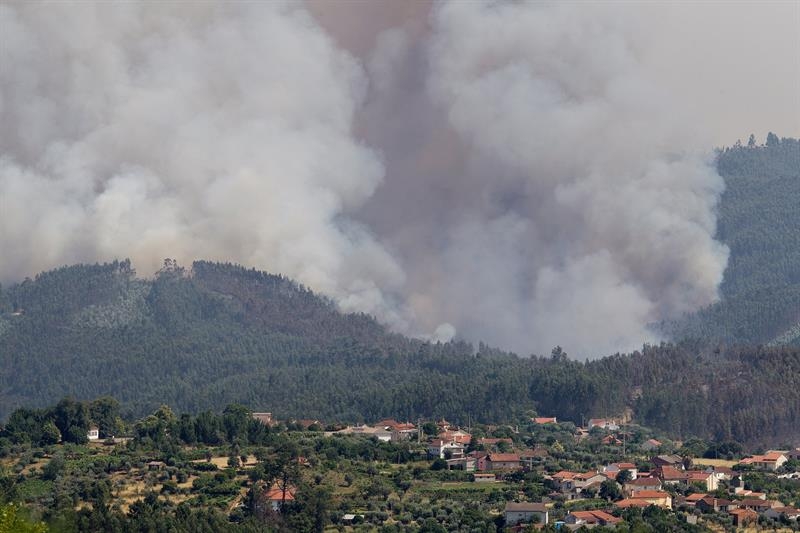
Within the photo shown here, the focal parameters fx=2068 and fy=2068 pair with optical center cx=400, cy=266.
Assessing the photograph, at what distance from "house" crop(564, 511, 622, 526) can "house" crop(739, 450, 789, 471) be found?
931 inches

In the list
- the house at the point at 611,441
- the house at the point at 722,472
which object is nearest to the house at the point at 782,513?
the house at the point at 722,472

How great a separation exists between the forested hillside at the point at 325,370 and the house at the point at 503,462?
26135mm

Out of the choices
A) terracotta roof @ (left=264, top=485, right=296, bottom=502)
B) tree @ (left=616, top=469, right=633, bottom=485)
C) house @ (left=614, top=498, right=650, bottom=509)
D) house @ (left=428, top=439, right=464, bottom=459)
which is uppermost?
house @ (left=428, top=439, right=464, bottom=459)

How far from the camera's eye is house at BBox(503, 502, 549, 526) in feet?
346

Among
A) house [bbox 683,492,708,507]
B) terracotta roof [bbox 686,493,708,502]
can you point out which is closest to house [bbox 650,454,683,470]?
terracotta roof [bbox 686,493,708,502]

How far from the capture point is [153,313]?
197m

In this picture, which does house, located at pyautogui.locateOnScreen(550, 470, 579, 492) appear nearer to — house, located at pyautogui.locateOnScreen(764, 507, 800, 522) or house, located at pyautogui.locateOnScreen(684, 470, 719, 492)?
house, located at pyautogui.locateOnScreen(684, 470, 719, 492)

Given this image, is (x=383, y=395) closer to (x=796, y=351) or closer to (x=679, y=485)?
(x=796, y=351)

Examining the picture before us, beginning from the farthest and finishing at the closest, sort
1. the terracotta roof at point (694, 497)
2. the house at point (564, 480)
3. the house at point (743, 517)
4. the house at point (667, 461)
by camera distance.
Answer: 1. the house at point (667, 461)
2. the house at point (564, 480)
3. the terracotta roof at point (694, 497)
4. the house at point (743, 517)

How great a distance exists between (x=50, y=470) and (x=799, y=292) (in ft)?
312

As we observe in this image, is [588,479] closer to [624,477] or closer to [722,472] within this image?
[624,477]

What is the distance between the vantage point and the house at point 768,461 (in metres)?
128

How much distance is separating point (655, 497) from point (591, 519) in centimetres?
774

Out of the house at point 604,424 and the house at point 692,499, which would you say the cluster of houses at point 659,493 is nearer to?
the house at point 692,499
